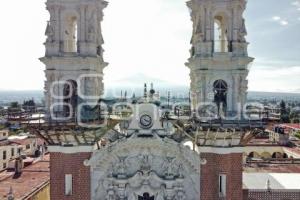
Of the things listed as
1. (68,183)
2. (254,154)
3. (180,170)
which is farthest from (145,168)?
(254,154)

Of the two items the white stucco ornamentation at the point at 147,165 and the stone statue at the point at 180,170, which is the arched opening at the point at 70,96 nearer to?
the white stucco ornamentation at the point at 147,165

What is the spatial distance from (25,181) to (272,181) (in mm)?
17613

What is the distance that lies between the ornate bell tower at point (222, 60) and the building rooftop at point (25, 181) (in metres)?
12.8

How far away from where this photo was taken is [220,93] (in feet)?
85.3

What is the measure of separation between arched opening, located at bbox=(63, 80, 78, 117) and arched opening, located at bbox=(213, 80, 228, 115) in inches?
347

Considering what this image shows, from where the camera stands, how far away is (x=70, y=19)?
2692 centimetres

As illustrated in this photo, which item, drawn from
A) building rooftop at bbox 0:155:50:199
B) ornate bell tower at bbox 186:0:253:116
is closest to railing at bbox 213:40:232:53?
ornate bell tower at bbox 186:0:253:116

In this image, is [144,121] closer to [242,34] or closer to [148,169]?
[148,169]

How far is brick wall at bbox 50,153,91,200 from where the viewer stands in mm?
24094

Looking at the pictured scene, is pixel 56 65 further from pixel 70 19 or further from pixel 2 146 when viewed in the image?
pixel 2 146

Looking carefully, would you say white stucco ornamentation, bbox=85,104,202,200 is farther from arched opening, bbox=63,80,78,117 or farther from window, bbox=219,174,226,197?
arched opening, bbox=63,80,78,117

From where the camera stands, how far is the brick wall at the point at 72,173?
24094mm

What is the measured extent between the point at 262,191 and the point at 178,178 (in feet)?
19.4

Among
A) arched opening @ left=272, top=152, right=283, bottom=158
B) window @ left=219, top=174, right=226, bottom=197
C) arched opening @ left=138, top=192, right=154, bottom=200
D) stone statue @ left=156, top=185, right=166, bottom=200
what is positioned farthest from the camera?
arched opening @ left=272, top=152, right=283, bottom=158
